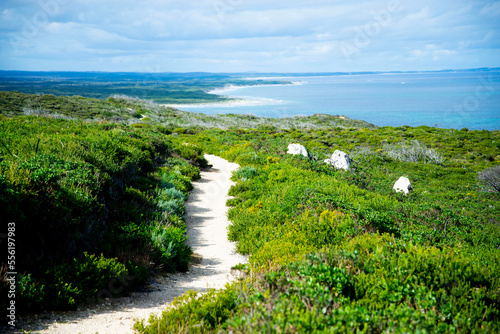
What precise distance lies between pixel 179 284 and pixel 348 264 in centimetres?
334

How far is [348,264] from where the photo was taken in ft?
14.6

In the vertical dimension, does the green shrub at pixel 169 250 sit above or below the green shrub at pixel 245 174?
below

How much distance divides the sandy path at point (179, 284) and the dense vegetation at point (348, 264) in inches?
18.4

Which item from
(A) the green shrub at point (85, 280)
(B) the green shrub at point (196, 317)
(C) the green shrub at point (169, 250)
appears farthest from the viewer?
(C) the green shrub at point (169, 250)

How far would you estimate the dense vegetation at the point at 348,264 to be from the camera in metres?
3.13

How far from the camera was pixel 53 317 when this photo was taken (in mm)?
4023

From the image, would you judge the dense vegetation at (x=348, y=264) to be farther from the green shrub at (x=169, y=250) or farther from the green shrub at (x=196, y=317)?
the green shrub at (x=169, y=250)

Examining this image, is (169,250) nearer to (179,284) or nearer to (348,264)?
(179,284)

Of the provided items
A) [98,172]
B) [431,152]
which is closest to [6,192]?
[98,172]

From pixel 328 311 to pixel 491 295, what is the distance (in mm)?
2090

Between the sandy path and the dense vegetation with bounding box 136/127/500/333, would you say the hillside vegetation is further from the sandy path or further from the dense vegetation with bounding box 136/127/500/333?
the sandy path

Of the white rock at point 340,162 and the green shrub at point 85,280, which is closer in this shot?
the green shrub at point 85,280

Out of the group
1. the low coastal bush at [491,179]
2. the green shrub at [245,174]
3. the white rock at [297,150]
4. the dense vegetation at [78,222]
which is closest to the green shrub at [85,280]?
the dense vegetation at [78,222]

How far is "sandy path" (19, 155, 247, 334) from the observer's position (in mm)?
3953
